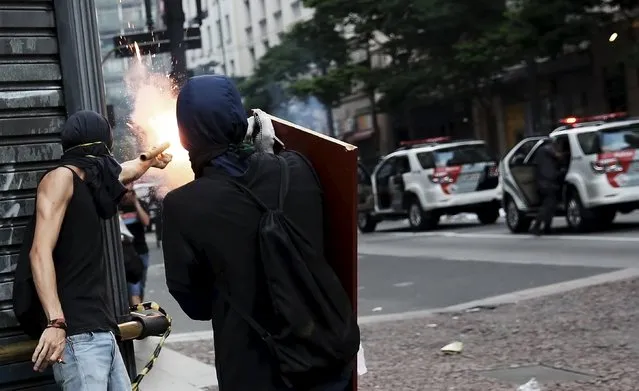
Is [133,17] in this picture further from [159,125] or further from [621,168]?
[621,168]

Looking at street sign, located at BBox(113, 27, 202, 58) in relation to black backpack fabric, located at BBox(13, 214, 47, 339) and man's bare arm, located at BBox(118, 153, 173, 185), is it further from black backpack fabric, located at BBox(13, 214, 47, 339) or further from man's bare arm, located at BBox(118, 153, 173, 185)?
black backpack fabric, located at BBox(13, 214, 47, 339)

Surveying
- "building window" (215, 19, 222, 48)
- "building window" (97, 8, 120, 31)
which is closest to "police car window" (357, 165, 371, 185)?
"building window" (97, 8, 120, 31)

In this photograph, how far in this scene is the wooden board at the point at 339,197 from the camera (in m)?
2.74

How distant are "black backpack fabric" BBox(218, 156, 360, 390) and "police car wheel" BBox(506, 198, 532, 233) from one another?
14.9m

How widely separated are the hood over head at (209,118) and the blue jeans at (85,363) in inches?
43.4

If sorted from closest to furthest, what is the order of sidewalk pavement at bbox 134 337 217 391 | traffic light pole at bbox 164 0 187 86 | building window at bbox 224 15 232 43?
sidewalk pavement at bbox 134 337 217 391 → traffic light pole at bbox 164 0 187 86 → building window at bbox 224 15 232 43

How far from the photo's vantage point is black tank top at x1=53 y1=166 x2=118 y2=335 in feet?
11.6

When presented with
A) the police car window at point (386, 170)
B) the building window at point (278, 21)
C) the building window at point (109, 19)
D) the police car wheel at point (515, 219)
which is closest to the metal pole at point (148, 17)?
the building window at point (109, 19)

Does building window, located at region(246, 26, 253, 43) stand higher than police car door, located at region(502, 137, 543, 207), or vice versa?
building window, located at region(246, 26, 253, 43)

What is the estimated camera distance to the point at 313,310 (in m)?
2.64

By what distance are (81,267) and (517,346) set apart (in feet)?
15.4

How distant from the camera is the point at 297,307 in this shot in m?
2.60

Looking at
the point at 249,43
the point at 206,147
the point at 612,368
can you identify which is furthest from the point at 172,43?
the point at 249,43

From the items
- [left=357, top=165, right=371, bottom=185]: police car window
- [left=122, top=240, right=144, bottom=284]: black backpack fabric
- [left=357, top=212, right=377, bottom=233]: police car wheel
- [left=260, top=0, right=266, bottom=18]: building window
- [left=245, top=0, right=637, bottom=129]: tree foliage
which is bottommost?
[left=357, top=212, right=377, bottom=233]: police car wheel
